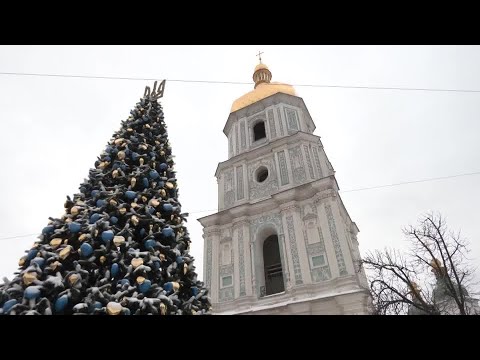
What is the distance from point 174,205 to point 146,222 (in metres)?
0.67

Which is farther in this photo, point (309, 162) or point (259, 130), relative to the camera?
point (259, 130)

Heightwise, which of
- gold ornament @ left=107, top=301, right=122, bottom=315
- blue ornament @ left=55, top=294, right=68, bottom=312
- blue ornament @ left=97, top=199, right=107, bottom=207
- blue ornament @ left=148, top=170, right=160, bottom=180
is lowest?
gold ornament @ left=107, top=301, right=122, bottom=315

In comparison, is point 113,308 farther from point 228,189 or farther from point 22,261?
point 228,189

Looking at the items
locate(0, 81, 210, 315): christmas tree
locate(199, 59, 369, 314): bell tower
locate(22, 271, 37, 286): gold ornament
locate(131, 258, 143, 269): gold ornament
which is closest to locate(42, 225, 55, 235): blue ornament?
locate(0, 81, 210, 315): christmas tree

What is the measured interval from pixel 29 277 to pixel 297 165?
1436 cm

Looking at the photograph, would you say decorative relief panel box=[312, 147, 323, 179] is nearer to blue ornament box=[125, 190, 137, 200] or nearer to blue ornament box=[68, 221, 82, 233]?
blue ornament box=[125, 190, 137, 200]

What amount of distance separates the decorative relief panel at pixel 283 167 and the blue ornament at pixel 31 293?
13.7m

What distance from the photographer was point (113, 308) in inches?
120

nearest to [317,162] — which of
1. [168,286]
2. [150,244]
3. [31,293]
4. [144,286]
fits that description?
[150,244]

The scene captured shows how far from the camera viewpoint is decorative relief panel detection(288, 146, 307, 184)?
15.9 metres

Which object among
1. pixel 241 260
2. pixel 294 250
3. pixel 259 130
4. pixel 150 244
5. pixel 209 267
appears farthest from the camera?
pixel 259 130

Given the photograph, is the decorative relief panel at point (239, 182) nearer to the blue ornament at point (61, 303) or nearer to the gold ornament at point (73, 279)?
the gold ornament at point (73, 279)

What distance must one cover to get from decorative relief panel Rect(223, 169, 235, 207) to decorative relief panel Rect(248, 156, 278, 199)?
1.11 m

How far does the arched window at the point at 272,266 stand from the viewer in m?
14.2
